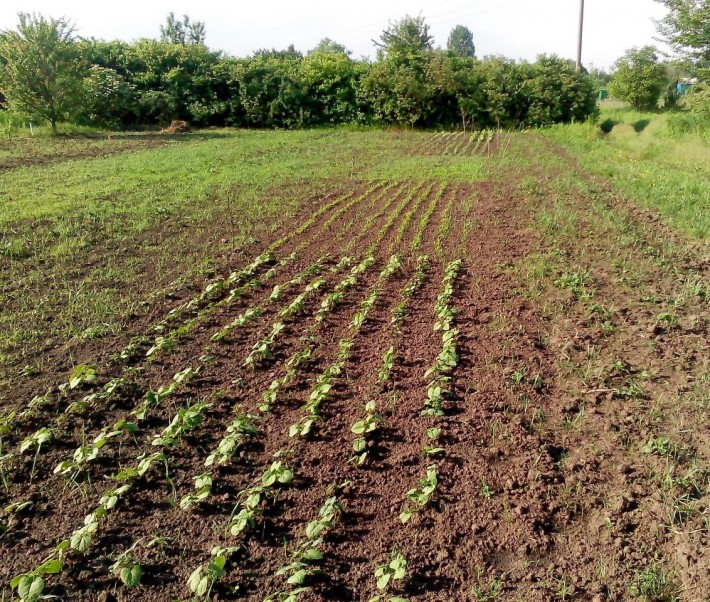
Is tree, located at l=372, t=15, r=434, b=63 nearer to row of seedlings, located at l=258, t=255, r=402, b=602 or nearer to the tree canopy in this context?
the tree canopy

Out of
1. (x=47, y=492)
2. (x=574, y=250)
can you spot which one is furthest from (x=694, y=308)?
(x=47, y=492)

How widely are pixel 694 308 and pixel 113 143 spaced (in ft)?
67.3

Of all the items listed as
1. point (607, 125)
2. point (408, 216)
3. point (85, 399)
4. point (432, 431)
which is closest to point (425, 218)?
point (408, 216)

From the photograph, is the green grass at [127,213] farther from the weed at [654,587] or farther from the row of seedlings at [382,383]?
the weed at [654,587]

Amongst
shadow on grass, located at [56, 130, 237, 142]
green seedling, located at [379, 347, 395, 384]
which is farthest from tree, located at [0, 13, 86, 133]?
green seedling, located at [379, 347, 395, 384]

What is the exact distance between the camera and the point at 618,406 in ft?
15.6

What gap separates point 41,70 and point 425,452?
2326cm

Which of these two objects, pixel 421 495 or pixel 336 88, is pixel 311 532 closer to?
pixel 421 495

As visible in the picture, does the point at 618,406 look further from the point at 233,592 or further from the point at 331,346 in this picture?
the point at 233,592

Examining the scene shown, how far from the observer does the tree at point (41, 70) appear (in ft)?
69.1

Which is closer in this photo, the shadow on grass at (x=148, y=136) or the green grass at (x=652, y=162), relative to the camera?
the green grass at (x=652, y=162)

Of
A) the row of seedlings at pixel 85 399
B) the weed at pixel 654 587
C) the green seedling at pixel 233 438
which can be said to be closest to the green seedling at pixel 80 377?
the row of seedlings at pixel 85 399

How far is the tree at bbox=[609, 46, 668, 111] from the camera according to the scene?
32656mm

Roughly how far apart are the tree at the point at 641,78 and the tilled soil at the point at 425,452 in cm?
3078
